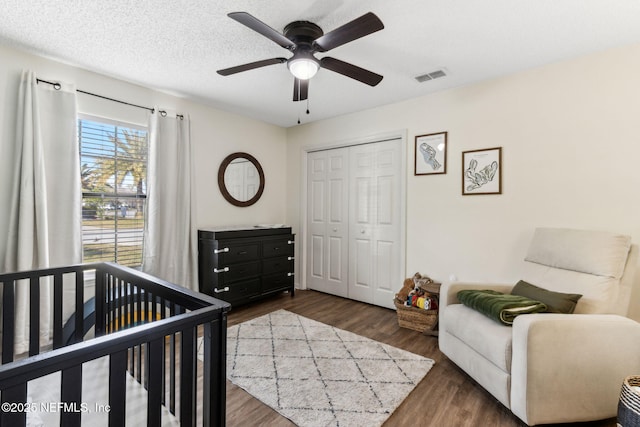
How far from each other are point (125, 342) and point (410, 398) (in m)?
1.75

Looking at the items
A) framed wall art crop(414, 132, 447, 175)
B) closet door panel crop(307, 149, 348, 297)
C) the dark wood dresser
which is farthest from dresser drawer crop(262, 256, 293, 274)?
framed wall art crop(414, 132, 447, 175)

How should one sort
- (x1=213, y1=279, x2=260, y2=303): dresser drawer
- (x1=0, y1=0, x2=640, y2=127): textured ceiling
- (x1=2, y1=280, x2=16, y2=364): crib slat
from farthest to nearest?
(x1=213, y1=279, x2=260, y2=303): dresser drawer → (x1=0, y1=0, x2=640, y2=127): textured ceiling → (x1=2, y1=280, x2=16, y2=364): crib slat

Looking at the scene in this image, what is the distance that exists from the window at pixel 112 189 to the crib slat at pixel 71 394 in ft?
8.11

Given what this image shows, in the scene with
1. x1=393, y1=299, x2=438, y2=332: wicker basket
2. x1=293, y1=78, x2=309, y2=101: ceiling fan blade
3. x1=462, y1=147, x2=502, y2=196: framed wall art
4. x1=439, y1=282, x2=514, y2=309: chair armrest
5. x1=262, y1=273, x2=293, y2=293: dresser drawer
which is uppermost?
x1=293, y1=78, x2=309, y2=101: ceiling fan blade

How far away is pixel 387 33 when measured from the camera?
2121 millimetres

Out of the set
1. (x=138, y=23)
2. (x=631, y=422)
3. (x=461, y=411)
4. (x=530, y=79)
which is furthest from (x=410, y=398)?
(x=138, y=23)

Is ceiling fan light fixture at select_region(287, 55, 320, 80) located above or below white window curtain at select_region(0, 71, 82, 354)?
above

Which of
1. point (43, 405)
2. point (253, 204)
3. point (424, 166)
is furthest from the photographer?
point (253, 204)

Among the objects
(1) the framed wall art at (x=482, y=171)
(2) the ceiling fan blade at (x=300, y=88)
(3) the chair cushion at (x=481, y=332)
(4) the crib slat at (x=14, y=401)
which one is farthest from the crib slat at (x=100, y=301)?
(1) the framed wall art at (x=482, y=171)

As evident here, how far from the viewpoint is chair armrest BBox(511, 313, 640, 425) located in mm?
1593

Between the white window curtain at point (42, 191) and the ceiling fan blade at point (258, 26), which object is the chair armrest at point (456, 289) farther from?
the white window curtain at point (42, 191)

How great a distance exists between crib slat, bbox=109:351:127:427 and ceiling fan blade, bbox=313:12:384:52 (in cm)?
168

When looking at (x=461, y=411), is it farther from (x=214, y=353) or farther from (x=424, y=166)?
(x=424, y=166)

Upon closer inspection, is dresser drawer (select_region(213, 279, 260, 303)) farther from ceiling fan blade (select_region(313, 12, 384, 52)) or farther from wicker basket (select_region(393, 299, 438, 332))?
ceiling fan blade (select_region(313, 12, 384, 52))
